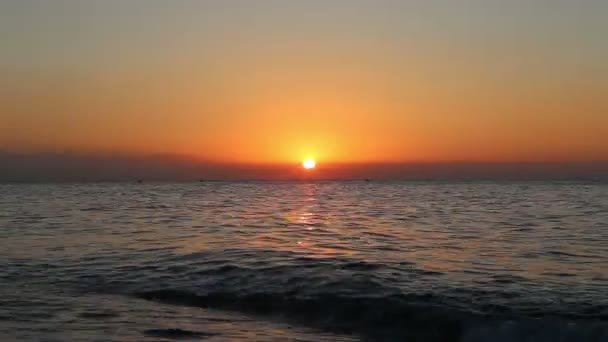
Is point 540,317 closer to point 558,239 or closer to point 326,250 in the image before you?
point 326,250

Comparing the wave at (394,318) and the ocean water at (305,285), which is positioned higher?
the ocean water at (305,285)

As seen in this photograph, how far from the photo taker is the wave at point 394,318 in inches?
446

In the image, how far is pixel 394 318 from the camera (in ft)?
40.8

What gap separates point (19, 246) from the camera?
22031 millimetres

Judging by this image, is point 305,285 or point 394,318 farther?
point 305,285

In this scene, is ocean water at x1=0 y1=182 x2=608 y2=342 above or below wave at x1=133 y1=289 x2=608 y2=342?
above

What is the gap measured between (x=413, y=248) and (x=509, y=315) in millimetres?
9417

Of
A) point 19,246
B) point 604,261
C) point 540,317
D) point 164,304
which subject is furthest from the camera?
point 19,246

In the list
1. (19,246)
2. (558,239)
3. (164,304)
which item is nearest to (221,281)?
(164,304)

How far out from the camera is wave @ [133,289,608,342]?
1134 centimetres

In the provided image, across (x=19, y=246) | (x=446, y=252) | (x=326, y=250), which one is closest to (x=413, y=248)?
(x=446, y=252)

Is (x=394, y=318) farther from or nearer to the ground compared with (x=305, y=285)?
nearer to the ground

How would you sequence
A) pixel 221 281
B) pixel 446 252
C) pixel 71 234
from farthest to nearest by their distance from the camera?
pixel 71 234 < pixel 446 252 < pixel 221 281

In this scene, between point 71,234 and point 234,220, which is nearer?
point 71,234
